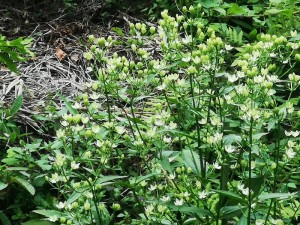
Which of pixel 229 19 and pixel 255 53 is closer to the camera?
pixel 255 53

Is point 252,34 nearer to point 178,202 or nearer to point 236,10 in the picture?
point 236,10

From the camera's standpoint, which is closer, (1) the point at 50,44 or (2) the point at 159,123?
(2) the point at 159,123

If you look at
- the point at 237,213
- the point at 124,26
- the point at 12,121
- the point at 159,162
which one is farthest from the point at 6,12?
the point at 237,213

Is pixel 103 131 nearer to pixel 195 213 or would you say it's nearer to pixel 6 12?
pixel 195 213

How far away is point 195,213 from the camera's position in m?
→ 1.74

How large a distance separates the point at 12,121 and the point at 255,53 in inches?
43.5

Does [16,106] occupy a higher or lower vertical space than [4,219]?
higher

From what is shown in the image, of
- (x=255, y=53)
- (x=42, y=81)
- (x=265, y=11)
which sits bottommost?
(x=42, y=81)

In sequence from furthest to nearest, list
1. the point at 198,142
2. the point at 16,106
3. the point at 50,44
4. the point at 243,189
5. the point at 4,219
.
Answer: the point at 50,44 → the point at 16,106 → the point at 4,219 → the point at 198,142 → the point at 243,189

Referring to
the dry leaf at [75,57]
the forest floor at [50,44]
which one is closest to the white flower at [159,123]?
the forest floor at [50,44]

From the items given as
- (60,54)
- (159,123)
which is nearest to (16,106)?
(60,54)

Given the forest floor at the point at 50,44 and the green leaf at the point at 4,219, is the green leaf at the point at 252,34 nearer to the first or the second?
the forest floor at the point at 50,44

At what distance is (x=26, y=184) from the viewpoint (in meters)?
2.11

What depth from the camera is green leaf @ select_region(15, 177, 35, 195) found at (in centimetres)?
208
